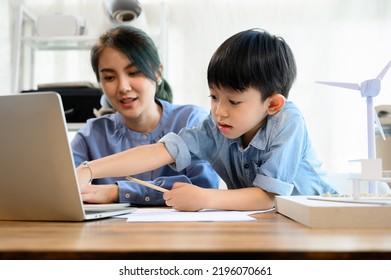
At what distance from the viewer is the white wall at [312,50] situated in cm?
250

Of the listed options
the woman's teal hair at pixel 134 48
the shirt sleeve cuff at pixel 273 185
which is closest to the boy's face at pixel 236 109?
the shirt sleeve cuff at pixel 273 185

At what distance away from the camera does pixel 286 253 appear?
1.26 feet

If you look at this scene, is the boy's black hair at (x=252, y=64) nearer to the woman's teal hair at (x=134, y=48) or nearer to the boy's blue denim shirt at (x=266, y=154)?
the boy's blue denim shirt at (x=266, y=154)

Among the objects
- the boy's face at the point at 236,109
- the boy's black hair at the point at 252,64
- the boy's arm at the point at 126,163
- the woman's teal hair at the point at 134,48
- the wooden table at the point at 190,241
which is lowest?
the wooden table at the point at 190,241

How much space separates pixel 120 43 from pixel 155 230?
3.17 ft

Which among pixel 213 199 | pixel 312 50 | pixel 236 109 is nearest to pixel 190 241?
pixel 213 199

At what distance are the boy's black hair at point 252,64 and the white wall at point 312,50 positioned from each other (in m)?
1.53

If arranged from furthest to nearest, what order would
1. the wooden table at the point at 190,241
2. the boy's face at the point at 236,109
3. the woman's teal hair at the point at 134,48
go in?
the woman's teal hair at the point at 134,48, the boy's face at the point at 236,109, the wooden table at the point at 190,241

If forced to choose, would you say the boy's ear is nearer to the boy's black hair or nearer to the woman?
the boy's black hair

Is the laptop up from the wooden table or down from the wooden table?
up

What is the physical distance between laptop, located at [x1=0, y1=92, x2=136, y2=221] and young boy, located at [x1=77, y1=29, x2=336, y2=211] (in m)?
0.26

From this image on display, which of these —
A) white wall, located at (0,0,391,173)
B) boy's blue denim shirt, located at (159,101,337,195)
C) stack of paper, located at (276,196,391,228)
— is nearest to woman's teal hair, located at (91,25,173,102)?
boy's blue denim shirt, located at (159,101,337,195)

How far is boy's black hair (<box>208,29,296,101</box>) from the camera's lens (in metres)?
0.96

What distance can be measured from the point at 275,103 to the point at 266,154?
12 centimetres
